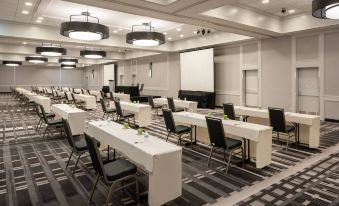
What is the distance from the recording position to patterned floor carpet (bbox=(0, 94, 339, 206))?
3.28 meters

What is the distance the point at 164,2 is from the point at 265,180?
456 cm

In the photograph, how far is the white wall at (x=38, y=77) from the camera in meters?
27.2

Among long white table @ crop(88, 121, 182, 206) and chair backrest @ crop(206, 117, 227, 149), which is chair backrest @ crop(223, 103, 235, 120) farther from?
long white table @ crop(88, 121, 182, 206)

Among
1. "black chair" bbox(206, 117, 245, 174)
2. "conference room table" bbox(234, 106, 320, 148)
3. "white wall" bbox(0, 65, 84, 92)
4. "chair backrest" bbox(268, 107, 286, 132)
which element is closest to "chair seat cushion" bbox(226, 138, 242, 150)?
"black chair" bbox(206, 117, 245, 174)

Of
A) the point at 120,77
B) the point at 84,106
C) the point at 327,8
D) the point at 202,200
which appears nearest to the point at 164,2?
the point at 327,8

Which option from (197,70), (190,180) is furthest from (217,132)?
(197,70)

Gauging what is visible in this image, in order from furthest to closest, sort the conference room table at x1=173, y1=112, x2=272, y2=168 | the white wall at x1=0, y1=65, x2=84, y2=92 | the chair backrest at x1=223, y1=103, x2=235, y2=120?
the white wall at x1=0, y1=65, x2=84, y2=92, the chair backrest at x1=223, y1=103, x2=235, y2=120, the conference room table at x1=173, y1=112, x2=272, y2=168

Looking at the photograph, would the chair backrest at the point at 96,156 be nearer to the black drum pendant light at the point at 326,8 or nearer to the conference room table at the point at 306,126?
the black drum pendant light at the point at 326,8

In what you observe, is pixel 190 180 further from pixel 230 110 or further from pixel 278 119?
pixel 230 110

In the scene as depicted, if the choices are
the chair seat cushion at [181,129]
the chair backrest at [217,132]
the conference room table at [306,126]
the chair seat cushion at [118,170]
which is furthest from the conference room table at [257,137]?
the chair seat cushion at [118,170]

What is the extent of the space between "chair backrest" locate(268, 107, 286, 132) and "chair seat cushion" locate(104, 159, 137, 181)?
11.7ft

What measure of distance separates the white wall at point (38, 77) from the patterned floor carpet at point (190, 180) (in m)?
25.5

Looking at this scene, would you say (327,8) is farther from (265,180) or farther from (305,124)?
(265,180)

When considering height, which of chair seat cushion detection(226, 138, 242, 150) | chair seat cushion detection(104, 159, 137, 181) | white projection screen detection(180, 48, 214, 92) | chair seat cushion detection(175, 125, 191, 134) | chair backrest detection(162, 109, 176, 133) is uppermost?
white projection screen detection(180, 48, 214, 92)
